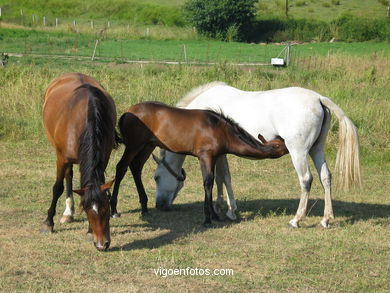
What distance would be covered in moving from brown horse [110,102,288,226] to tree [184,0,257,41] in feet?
125

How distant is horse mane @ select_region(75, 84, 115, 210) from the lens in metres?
6.82

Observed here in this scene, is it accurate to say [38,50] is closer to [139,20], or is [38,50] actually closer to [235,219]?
[139,20]

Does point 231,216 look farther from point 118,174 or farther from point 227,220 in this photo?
point 118,174

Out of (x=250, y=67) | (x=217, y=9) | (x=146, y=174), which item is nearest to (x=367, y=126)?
(x=146, y=174)

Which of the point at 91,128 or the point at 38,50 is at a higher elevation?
the point at 91,128

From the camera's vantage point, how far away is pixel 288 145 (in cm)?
825

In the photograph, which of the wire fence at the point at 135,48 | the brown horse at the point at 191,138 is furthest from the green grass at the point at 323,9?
the brown horse at the point at 191,138

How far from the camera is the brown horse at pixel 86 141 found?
22.4 feet

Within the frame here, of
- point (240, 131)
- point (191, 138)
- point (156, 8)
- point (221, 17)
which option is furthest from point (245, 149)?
point (156, 8)

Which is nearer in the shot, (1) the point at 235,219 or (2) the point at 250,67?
(1) the point at 235,219

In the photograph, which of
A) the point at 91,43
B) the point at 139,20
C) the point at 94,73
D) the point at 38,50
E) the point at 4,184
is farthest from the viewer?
the point at 139,20

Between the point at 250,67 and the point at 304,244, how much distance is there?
19.1 meters

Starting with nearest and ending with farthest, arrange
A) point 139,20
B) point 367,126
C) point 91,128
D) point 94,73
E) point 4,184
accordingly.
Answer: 1. point 91,128
2. point 4,184
3. point 367,126
4. point 94,73
5. point 139,20

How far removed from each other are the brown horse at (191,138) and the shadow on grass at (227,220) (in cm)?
26
